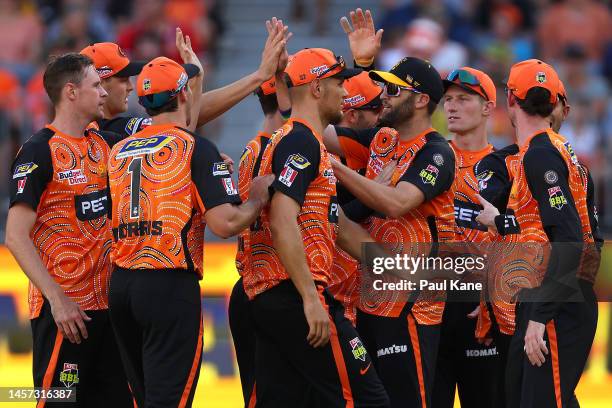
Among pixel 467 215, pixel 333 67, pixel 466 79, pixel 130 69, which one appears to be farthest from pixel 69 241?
pixel 466 79

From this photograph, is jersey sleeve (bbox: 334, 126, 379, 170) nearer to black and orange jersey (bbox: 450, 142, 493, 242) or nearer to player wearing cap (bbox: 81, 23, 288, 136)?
black and orange jersey (bbox: 450, 142, 493, 242)

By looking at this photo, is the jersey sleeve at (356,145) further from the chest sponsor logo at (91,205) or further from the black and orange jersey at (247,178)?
the chest sponsor logo at (91,205)

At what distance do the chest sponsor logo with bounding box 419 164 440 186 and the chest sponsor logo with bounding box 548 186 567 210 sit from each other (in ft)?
2.75

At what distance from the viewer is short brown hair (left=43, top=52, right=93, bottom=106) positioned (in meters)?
7.59

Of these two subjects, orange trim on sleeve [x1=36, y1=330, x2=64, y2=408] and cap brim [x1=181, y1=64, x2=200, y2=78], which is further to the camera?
cap brim [x1=181, y1=64, x2=200, y2=78]

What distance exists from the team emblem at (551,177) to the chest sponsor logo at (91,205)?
108 inches

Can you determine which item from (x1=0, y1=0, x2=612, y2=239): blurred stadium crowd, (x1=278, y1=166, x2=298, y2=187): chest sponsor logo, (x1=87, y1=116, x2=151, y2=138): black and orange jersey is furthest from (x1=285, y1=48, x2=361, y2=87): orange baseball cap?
(x1=0, y1=0, x2=612, y2=239): blurred stadium crowd

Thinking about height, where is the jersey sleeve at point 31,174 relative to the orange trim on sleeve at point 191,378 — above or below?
above

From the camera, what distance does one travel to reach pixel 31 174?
23.8 ft

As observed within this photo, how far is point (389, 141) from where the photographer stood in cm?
793

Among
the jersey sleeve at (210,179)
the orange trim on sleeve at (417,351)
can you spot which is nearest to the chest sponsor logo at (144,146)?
the jersey sleeve at (210,179)

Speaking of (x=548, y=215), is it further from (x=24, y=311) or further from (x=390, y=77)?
(x=24, y=311)

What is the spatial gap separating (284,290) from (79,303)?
1412mm

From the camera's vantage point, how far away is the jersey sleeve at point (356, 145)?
815 centimetres
